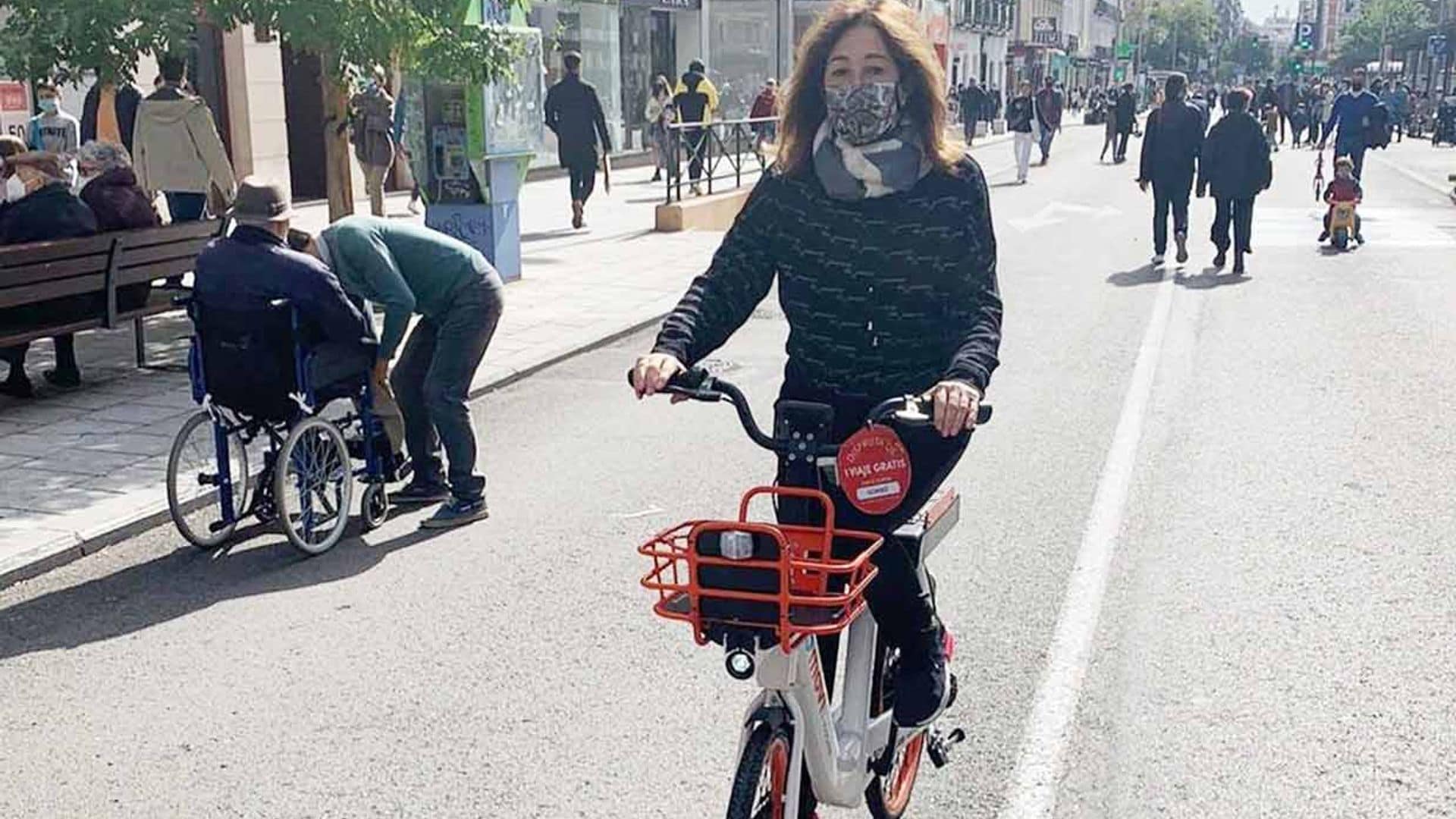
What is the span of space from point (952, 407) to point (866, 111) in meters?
0.77

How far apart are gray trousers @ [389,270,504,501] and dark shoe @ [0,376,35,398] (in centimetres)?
321

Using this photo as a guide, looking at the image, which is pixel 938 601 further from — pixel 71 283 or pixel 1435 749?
pixel 71 283

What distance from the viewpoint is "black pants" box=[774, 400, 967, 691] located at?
311cm

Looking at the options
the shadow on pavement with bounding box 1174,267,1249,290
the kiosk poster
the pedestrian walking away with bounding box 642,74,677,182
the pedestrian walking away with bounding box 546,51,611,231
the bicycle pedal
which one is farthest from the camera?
the pedestrian walking away with bounding box 642,74,677,182

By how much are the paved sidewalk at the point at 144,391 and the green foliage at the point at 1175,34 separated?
127 meters

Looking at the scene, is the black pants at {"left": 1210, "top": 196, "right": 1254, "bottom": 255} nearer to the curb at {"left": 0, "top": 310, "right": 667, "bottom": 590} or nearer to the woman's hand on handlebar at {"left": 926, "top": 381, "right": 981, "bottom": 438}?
the curb at {"left": 0, "top": 310, "right": 667, "bottom": 590}

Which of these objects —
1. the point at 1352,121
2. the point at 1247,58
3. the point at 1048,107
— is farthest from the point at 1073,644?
the point at 1247,58

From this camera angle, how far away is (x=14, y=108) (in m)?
16.8

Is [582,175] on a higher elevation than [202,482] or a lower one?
higher

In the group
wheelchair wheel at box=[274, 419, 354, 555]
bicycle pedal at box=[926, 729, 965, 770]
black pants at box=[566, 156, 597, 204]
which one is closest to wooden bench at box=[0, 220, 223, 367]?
wheelchair wheel at box=[274, 419, 354, 555]

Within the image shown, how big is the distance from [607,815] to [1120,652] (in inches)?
78.6

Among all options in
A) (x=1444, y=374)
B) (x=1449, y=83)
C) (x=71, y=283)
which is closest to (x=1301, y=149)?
(x=1449, y=83)

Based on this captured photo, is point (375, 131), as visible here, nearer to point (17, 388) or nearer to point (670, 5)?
point (17, 388)

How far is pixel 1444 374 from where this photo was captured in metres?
9.88
